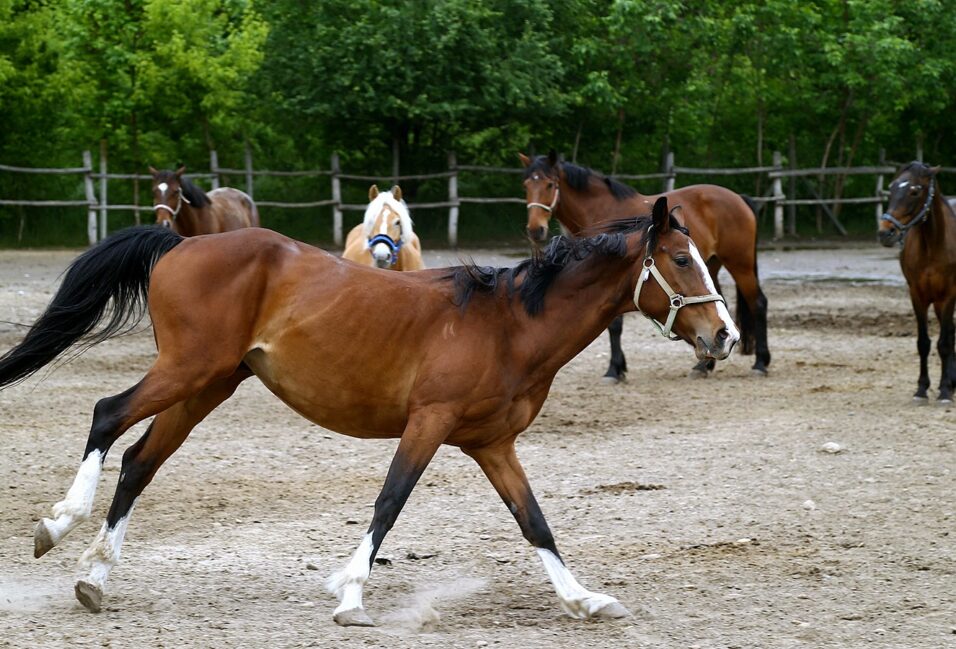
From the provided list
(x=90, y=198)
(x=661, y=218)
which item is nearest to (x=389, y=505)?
(x=661, y=218)

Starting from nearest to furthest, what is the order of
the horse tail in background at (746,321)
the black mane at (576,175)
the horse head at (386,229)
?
the horse head at (386,229), the black mane at (576,175), the horse tail in background at (746,321)

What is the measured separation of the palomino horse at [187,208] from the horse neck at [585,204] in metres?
4.19

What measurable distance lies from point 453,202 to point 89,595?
23133 millimetres

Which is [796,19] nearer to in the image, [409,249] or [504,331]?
[409,249]

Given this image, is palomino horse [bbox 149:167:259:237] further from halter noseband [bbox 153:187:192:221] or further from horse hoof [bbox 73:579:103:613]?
horse hoof [bbox 73:579:103:613]

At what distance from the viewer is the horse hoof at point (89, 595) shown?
482 cm

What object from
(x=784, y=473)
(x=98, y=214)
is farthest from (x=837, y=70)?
(x=784, y=473)

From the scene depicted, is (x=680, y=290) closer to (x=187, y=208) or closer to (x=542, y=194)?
(x=542, y=194)

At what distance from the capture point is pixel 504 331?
511 centimetres

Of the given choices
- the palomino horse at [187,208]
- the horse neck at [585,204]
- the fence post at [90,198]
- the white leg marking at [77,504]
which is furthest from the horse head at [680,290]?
the fence post at [90,198]

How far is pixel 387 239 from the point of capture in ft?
37.0

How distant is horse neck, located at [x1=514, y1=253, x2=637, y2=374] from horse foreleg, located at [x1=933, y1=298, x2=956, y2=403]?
6045 millimetres

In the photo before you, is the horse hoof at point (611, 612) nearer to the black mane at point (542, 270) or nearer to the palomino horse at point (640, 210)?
the black mane at point (542, 270)

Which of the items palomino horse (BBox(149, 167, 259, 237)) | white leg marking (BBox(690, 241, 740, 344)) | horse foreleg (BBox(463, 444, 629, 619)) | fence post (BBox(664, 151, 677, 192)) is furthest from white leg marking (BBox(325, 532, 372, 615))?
fence post (BBox(664, 151, 677, 192))
